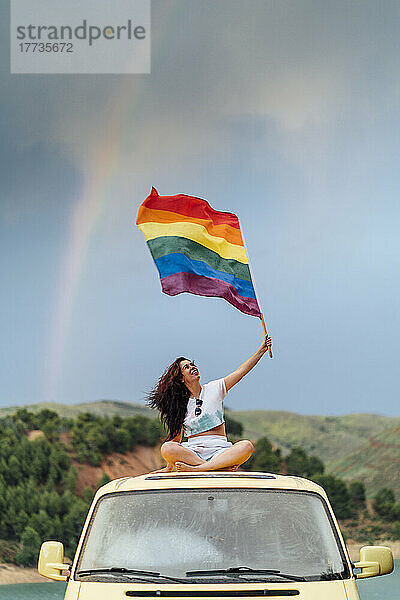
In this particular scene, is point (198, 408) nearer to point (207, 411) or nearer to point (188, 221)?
point (207, 411)

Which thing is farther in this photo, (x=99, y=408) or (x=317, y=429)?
(x=317, y=429)

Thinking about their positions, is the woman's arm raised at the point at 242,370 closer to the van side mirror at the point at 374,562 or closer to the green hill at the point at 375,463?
the van side mirror at the point at 374,562

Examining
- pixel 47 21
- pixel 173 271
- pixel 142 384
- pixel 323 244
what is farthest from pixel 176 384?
pixel 323 244

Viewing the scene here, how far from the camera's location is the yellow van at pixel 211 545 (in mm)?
3844

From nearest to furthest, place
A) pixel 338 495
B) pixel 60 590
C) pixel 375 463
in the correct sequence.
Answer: pixel 60 590
pixel 338 495
pixel 375 463

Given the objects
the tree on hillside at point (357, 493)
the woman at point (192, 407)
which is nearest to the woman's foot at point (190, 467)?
the woman at point (192, 407)

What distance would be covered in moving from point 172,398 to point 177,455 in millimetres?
806

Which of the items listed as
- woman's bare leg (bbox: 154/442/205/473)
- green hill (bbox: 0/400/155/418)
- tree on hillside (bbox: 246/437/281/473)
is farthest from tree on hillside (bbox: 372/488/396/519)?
woman's bare leg (bbox: 154/442/205/473)

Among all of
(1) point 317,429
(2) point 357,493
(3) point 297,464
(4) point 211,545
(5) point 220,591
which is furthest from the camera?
(1) point 317,429

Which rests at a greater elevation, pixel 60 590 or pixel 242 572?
pixel 242 572

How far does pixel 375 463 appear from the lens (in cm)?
3850

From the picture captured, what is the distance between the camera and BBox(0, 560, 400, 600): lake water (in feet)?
59.3

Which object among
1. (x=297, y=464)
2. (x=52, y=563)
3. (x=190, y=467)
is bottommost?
(x=297, y=464)

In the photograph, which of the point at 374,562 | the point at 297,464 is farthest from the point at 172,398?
the point at 297,464
